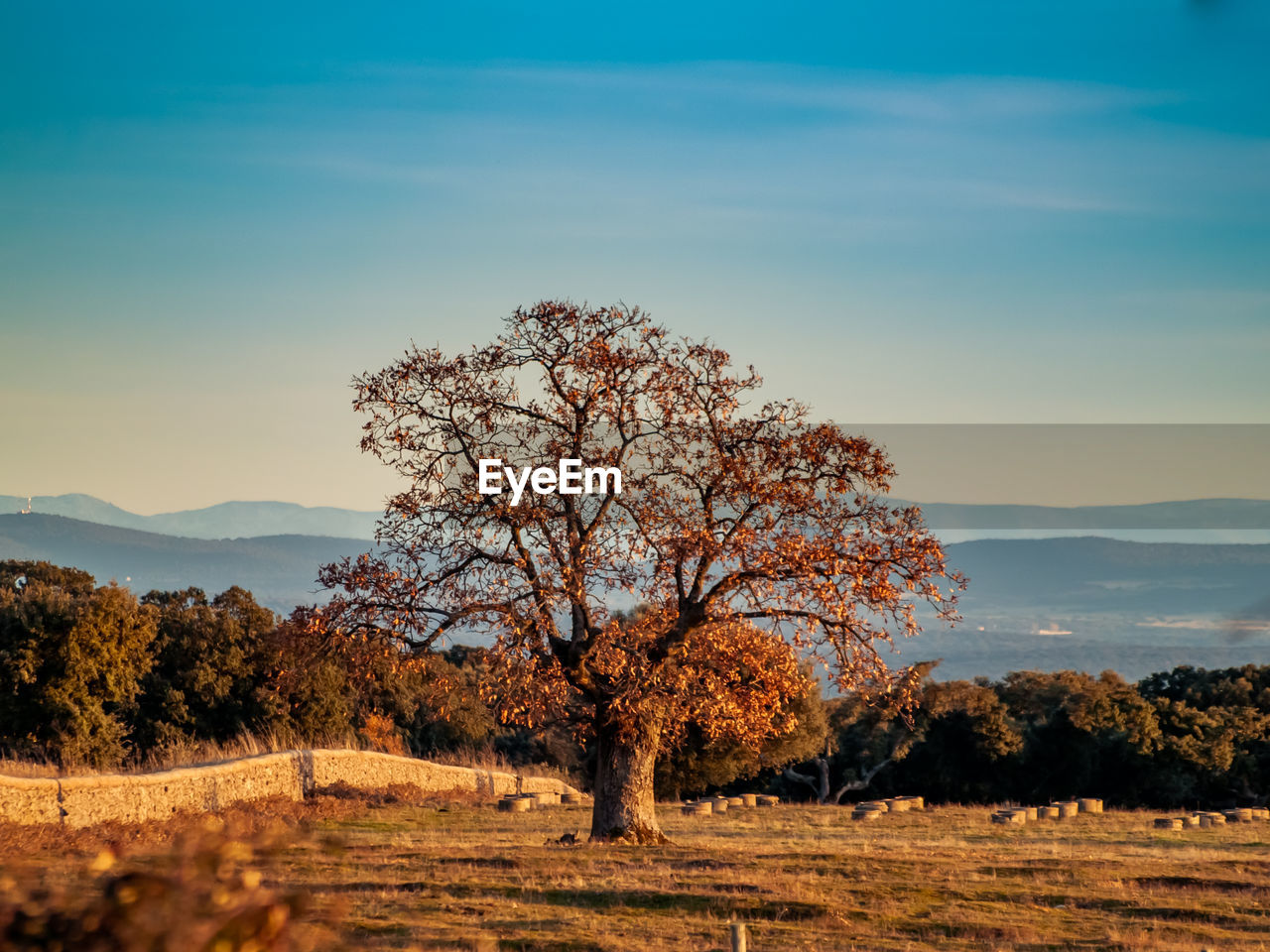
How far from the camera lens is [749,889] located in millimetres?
14602

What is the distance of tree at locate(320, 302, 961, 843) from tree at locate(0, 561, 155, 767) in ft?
51.9

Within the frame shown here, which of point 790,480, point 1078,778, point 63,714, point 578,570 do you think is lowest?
point 1078,778

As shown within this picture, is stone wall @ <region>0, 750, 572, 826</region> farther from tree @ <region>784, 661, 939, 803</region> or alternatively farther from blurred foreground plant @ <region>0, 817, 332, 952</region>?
tree @ <region>784, 661, 939, 803</region>

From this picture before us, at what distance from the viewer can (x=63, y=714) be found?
31234 mm

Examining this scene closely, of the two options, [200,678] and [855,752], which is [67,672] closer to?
[200,678]

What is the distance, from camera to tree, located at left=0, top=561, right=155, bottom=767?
30.9 meters

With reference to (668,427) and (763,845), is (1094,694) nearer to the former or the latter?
(763,845)

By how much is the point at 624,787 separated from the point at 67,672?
1927 centimetres

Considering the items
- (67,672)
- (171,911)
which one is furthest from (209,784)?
(171,911)

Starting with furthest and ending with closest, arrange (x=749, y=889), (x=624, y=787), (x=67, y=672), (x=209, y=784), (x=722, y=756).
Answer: (x=722, y=756), (x=67, y=672), (x=209, y=784), (x=624, y=787), (x=749, y=889)

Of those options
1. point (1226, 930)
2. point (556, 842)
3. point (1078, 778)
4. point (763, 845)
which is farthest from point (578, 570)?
point (1078, 778)

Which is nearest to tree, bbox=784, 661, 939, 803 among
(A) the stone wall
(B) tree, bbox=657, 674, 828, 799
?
(B) tree, bbox=657, 674, 828, 799

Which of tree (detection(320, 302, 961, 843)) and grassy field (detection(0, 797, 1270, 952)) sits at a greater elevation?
tree (detection(320, 302, 961, 843))

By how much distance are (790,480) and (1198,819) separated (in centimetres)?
1955
